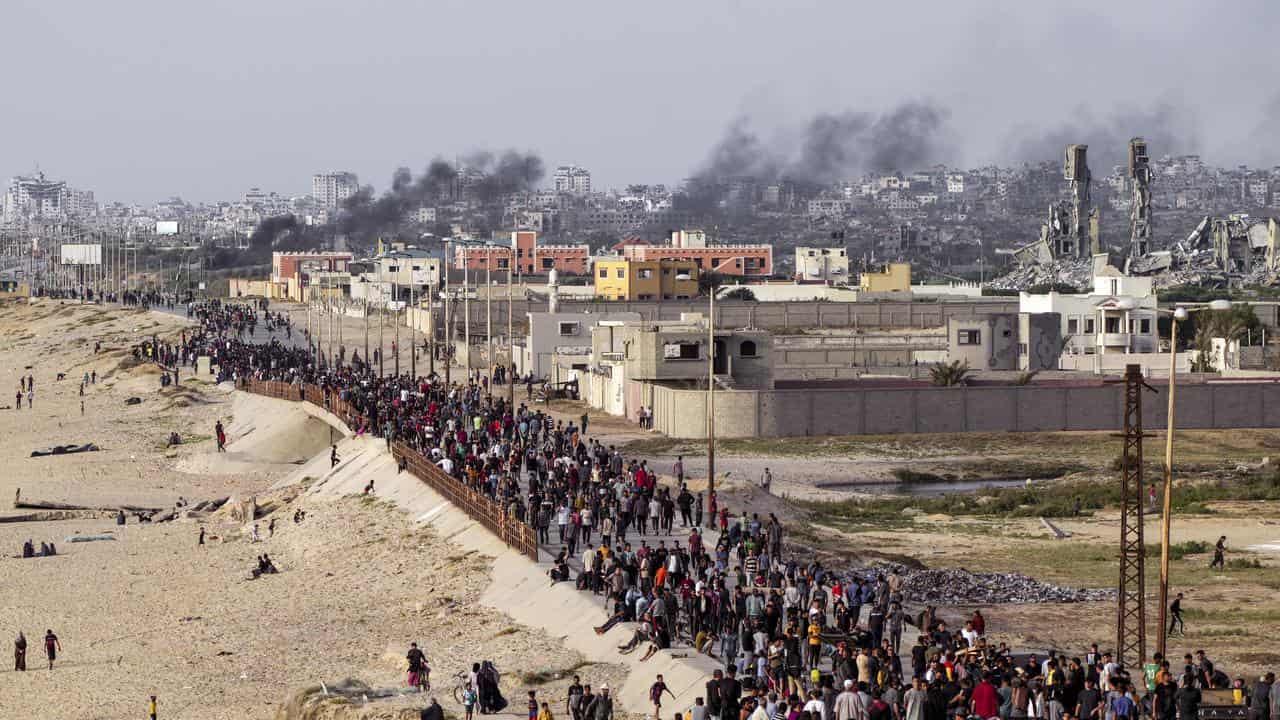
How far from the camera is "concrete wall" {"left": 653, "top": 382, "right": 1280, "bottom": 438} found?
5881 centimetres

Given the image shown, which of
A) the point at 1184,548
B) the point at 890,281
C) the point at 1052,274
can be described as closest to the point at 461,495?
the point at 1184,548

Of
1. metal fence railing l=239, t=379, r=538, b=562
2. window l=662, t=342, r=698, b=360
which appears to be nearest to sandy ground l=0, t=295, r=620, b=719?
metal fence railing l=239, t=379, r=538, b=562

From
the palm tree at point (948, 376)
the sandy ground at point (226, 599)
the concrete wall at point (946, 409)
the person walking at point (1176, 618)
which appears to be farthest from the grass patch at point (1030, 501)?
the palm tree at point (948, 376)

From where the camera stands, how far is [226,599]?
36.5 m

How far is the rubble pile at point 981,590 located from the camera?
30.8 metres

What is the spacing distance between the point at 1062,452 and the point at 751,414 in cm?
988

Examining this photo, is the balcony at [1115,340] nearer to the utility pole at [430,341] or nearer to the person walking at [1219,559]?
the utility pole at [430,341]

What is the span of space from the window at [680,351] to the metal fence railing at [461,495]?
38.5ft

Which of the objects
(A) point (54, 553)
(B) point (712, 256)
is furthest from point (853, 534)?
(B) point (712, 256)

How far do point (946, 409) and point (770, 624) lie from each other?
39.4 m

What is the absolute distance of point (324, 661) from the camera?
29141mm

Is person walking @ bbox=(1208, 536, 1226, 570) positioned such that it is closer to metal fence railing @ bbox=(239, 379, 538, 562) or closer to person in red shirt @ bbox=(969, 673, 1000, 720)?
metal fence railing @ bbox=(239, 379, 538, 562)

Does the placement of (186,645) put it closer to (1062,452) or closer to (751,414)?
(751,414)

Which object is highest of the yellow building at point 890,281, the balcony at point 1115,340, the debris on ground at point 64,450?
the yellow building at point 890,281
